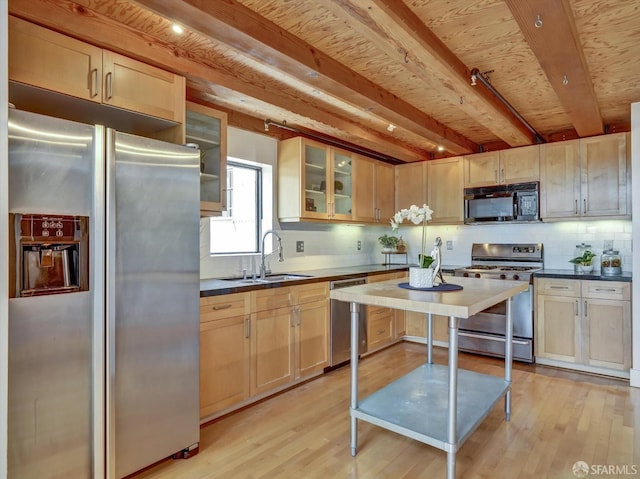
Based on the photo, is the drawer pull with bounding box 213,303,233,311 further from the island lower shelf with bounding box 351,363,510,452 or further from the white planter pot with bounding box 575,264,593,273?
the white planter pot with bounding box 575,264,593,273

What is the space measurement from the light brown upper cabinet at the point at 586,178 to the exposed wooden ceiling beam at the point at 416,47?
3.49 ft

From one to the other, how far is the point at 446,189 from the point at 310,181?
1816 mm

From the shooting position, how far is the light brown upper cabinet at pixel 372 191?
428 centimetres

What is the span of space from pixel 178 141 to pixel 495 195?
11.1 feet

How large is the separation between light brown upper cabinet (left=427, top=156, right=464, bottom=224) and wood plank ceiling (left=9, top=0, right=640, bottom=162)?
3.22ft

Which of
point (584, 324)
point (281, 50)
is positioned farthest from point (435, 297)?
point (584, 324)

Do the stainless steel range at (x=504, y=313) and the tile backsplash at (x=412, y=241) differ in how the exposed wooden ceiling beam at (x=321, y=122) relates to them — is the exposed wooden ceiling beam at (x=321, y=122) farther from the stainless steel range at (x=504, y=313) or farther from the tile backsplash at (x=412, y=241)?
the stainless steel range at (x=504, y=313)

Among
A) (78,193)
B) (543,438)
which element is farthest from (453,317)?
(78,193)

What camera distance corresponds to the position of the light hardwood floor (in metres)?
2.04

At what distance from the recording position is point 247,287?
273 cm

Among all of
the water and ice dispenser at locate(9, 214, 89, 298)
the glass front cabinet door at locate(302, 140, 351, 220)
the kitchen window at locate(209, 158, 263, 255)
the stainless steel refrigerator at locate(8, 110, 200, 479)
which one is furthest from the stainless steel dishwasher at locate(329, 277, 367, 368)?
the water and ice dispenser at locate(9, 214, 89, 298)

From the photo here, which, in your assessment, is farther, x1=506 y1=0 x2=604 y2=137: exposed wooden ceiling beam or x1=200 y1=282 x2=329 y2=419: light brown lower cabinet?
x1=200 y1=282 x2=329 y2=419: light brown lower cabinet

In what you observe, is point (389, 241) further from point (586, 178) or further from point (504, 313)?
point (586, 178)

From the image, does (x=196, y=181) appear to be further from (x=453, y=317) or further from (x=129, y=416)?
(x=453, y=317)
